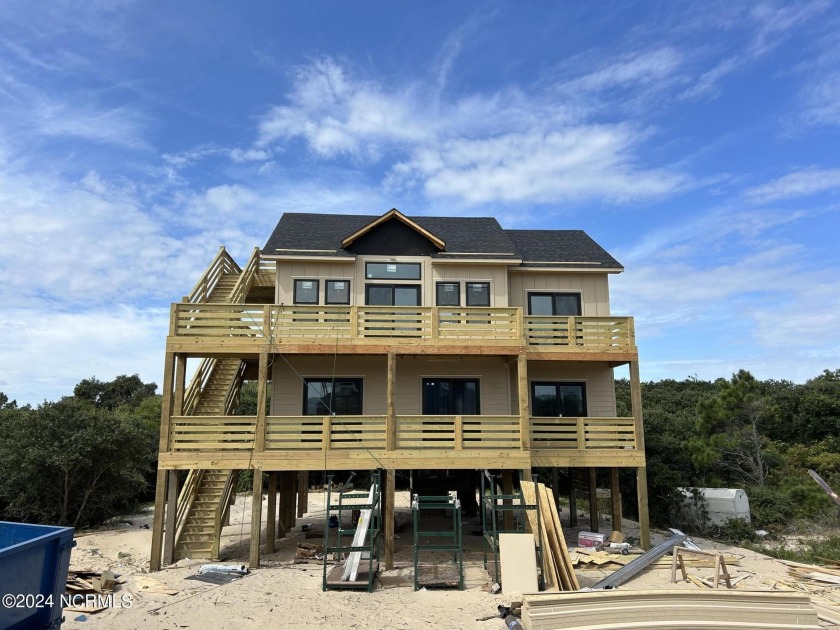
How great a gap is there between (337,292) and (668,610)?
12736 mm

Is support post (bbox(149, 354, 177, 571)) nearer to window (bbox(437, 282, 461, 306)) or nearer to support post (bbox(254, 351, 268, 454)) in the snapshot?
support post (bbox(254, 351, 268, 454))

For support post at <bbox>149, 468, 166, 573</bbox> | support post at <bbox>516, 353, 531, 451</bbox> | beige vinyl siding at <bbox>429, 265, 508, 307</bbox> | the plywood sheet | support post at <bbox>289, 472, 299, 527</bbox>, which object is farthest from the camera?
support post at <bbox>289, 472, 299, 527</bbox>

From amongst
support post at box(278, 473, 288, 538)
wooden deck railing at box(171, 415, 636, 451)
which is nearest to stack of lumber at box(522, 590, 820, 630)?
wooden deck railing at box(171, 415, 636, 451)

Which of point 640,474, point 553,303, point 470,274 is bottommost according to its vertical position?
point 640,474

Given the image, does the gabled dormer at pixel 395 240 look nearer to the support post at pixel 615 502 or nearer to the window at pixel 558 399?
the window at pixel 558 399

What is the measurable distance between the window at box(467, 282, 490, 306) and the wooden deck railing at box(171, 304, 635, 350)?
1.54 meters

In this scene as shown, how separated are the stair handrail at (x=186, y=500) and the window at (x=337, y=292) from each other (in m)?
6.75

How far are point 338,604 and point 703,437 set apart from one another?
2134 cm

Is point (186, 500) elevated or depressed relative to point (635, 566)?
elevated

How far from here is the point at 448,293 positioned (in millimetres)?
18922

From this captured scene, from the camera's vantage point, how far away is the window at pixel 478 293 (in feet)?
61.8

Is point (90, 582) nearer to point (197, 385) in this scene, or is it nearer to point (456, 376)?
point (197, 385)

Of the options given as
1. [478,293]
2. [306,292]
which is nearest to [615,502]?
[478,293]

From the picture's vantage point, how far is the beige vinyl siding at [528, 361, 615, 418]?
18.8 meters
